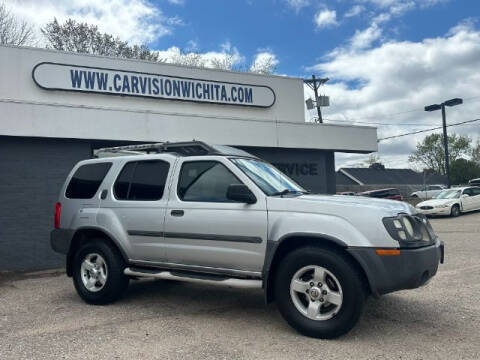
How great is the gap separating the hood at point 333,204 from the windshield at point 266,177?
282mm

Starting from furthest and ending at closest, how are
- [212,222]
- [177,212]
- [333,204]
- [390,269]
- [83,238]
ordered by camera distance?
1. [83,238]
2. [177,212]
3. [212,222]
4. [333,204]
5. [390,269]

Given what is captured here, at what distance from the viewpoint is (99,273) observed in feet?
19.1

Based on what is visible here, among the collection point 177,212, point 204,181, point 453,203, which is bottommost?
point 453,203

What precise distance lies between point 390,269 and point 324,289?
2.11 ft

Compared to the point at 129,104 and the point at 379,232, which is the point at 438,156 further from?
the point at 379,232

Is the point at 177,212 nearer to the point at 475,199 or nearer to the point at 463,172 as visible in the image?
the point at 475,199

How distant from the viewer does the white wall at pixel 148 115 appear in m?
9.14

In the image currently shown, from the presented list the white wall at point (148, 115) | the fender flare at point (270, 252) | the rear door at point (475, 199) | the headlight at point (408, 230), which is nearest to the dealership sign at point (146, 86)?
the white wall at point (148, 115)

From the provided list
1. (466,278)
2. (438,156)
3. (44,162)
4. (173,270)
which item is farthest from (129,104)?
(438,156)

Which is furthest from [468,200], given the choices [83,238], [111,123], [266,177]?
[83,238]

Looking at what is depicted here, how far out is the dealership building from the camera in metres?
9.12

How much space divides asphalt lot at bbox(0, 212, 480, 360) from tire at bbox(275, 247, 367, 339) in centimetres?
16

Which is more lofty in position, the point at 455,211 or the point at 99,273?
the point at 99,273

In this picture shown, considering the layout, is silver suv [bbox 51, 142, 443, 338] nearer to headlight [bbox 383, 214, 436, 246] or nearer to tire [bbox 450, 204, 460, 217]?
headlight [bbox 383, 214, 436, 246]
